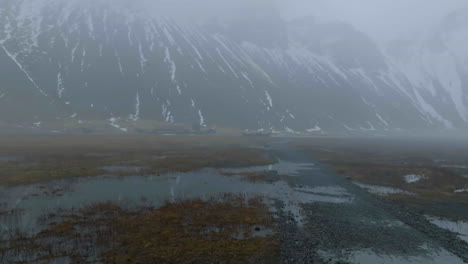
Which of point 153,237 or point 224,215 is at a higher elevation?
point 224,215

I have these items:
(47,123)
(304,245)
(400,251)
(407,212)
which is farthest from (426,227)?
(47,123)

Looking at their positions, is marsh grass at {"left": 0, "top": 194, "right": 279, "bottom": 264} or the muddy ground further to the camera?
the muddy ground

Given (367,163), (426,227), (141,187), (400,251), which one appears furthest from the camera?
(367,163)

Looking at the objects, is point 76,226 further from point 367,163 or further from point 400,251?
point 367,163

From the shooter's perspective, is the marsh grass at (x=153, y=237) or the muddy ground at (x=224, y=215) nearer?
the marsh grass at (x=153, y=237)

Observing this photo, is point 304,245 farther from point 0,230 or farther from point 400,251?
point 0,230

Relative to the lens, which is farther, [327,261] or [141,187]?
[141,187]

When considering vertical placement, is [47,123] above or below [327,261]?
above

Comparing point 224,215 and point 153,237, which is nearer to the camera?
point 153,237

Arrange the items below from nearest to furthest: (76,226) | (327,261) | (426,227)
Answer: (327,261)
(76,226)
(426,227)
